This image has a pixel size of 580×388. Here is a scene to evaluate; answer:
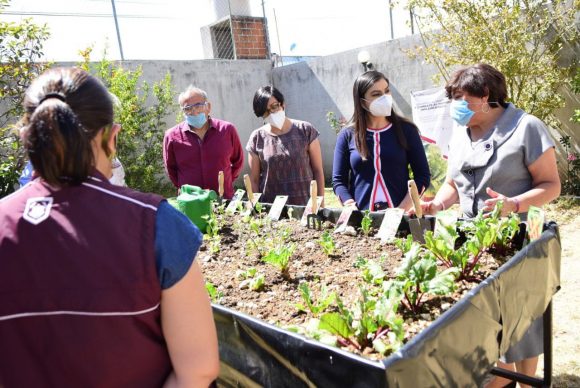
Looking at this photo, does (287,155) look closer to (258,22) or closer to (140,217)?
(140,217)

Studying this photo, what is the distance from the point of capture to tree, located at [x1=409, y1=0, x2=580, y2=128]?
5012 mm

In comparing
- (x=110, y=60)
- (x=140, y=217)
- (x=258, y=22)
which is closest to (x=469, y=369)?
(x=140, y=217)

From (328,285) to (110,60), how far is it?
21.9 feet

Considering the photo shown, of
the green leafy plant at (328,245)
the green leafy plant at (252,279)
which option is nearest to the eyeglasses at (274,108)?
the green leafy plant at (328,245)

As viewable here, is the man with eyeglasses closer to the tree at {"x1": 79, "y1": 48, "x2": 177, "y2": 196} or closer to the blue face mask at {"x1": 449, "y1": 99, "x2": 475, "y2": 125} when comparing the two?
the blue face mask at {"x1": 449, "y1": 99, "x2": 475, "y2": 125}

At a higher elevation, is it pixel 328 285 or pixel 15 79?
pixel 15 79

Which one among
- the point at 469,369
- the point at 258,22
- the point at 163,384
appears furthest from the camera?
the point at 258,22

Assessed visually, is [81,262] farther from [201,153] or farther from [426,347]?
[201,153]

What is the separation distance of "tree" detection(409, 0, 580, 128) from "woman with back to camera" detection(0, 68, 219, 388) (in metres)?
5.12

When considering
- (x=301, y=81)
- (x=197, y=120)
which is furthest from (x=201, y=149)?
(x=301, y=81)

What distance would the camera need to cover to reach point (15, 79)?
505 cm

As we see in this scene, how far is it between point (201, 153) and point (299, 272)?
1.63 metres

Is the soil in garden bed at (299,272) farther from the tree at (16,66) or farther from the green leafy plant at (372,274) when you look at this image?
the tree at (16,66)

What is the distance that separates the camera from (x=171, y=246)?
33.5 inches
